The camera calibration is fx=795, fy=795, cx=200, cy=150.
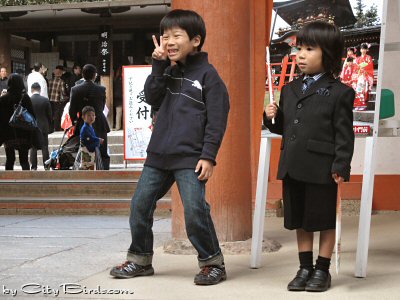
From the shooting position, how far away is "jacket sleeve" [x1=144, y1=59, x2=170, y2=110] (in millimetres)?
4598

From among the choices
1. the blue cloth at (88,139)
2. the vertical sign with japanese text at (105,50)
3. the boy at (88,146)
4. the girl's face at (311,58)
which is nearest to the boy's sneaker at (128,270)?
the girl's face at (311,58)

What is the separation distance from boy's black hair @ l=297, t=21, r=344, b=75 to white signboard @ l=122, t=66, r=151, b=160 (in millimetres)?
8055

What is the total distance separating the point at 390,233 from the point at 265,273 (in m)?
1.98

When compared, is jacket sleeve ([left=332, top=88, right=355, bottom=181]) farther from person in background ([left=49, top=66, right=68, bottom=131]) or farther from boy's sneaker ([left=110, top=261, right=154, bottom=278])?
person in background ([left=49, top=66, right=68, bottom=131])

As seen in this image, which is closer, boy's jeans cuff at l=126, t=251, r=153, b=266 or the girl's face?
the girl's face

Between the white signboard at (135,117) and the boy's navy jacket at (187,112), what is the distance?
7817 millimetres

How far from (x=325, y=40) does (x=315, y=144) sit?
23.4 inches

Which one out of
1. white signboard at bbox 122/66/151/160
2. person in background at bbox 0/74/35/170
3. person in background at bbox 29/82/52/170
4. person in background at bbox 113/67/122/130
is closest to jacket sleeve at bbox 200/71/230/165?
person in background at bbox 0/74/35/170

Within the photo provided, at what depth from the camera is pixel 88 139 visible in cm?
1027

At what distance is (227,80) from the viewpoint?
228 inches

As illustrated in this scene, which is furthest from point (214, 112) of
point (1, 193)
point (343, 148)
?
point (1, 193)

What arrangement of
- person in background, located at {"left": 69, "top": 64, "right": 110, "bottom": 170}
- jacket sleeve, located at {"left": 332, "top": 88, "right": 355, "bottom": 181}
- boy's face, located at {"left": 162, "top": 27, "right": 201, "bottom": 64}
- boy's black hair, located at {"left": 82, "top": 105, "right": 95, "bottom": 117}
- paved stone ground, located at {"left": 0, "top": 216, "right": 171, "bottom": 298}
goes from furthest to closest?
person in background, located at {"left": 69, "top": 64, "right": 110, "bottom": 170}, boy's black hair, located at {"left": 82, "top": 105, "right": 95, "bottom": 117}, paved stone ground, located at {"left": 0, "top": 216, "right": 171, "bottom": 298}, boy's face, located at {"left": 162, "top": 27, "right": 201, "bottom": 64}, jacket sleeve, located at {"left": 332, "top": 88, "right": 355, "bottom": 181}

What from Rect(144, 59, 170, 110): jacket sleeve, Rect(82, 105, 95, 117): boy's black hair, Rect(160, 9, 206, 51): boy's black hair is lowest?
Rect(82, 105, 95, 117): boy's black hair

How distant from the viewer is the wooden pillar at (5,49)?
19172mm
